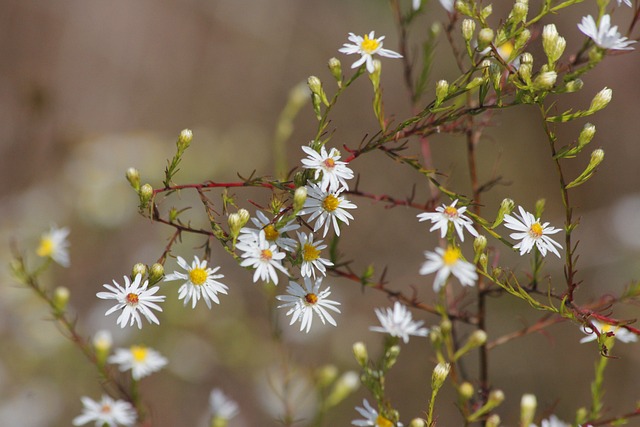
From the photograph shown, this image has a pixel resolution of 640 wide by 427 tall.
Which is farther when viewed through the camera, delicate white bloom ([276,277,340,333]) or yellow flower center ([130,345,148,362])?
yellow flower center ([130,345,148,362])

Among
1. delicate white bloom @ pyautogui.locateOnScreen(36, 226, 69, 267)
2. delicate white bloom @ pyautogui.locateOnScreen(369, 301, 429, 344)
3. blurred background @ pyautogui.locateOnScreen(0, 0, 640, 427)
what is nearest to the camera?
delicate white bloom @ pyautogui.locateOnScreen(369, 301, 429, 344)

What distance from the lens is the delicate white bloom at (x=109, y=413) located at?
4.35 ft

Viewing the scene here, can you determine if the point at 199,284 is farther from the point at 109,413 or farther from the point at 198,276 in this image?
the point at 109,413

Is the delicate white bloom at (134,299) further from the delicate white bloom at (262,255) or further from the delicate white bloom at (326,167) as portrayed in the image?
the delicate white bloom at (326,167)

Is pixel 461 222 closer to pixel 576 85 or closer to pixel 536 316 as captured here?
pixel 576 85

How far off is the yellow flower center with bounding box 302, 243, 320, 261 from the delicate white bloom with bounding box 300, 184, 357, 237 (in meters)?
0.03

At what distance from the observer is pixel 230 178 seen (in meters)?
3.51

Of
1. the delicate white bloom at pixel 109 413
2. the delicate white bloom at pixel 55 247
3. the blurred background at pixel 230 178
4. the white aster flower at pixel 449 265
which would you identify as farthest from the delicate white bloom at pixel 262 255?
the blurred background at pixel 230 178

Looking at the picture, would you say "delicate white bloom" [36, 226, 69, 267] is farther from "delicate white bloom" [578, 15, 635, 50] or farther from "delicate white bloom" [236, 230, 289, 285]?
"delicate white bloom" [578, 15, 635, 50]

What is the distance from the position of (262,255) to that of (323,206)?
13 centimetres

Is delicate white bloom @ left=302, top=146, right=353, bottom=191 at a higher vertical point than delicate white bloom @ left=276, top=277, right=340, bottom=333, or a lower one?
higher

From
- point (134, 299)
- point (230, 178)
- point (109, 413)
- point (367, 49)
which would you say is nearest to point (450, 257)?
point (367, 49)

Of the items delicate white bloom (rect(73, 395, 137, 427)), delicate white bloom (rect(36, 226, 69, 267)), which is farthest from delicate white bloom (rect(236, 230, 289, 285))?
delicate white bloom (rect(36, 226, 69, 267))

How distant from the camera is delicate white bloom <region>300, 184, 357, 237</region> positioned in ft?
3.35
